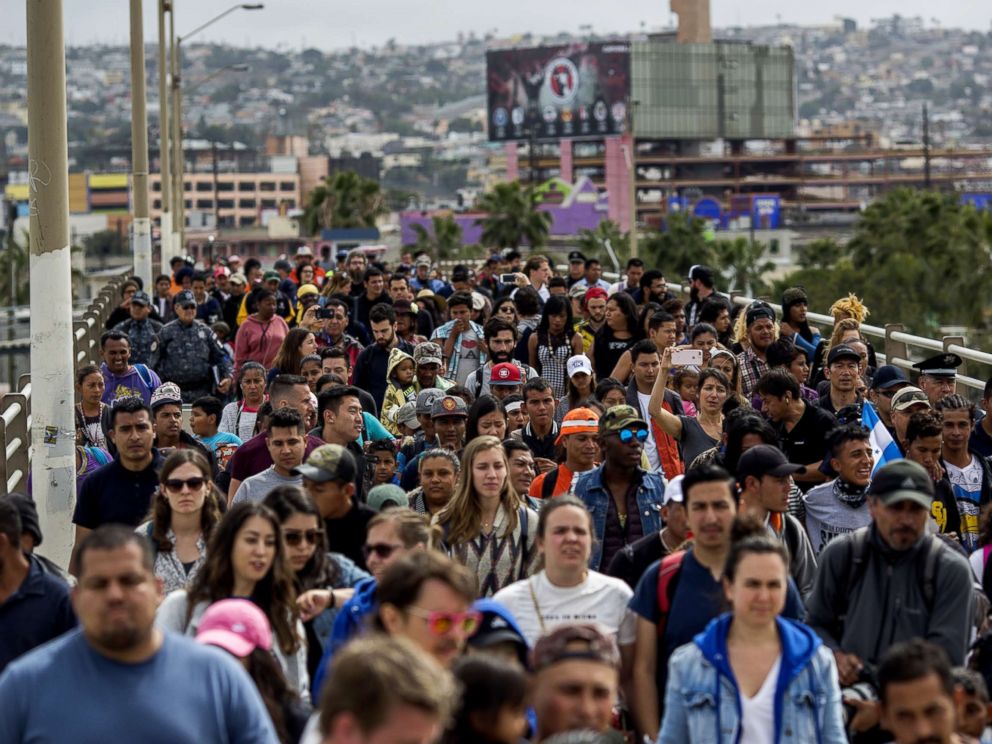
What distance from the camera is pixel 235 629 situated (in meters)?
6.20

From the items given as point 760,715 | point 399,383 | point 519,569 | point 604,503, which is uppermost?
point 399,383

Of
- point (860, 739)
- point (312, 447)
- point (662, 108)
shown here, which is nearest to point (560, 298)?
point (312, 447)

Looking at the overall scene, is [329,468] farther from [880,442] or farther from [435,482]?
[880,442]

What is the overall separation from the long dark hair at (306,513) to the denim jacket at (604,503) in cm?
176

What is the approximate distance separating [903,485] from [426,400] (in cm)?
498

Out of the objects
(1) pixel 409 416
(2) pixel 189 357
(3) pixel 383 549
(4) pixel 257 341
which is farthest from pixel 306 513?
(2) pixel 189 357

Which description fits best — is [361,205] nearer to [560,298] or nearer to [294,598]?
[560,298]

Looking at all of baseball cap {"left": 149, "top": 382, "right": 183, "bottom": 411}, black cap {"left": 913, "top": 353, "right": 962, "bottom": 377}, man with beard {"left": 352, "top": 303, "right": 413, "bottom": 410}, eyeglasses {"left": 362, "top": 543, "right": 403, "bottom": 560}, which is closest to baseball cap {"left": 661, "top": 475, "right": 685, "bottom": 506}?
eyeglasses {"left": 362, "top": 543, "right": 403, "bottom": 560}

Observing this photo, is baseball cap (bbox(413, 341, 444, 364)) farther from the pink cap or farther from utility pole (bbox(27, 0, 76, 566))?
the pink cap

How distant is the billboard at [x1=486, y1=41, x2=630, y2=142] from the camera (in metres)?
190

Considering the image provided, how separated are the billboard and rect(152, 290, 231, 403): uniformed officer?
6758 inches

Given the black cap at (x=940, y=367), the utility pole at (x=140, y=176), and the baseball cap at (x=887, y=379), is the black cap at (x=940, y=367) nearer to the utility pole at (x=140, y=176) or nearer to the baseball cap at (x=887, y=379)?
the baseball cap at (x=887, y=379)

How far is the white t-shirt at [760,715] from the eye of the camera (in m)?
6.47

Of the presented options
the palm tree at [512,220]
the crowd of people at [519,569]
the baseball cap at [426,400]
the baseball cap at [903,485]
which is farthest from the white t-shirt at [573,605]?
the palm tree at [512,220]
